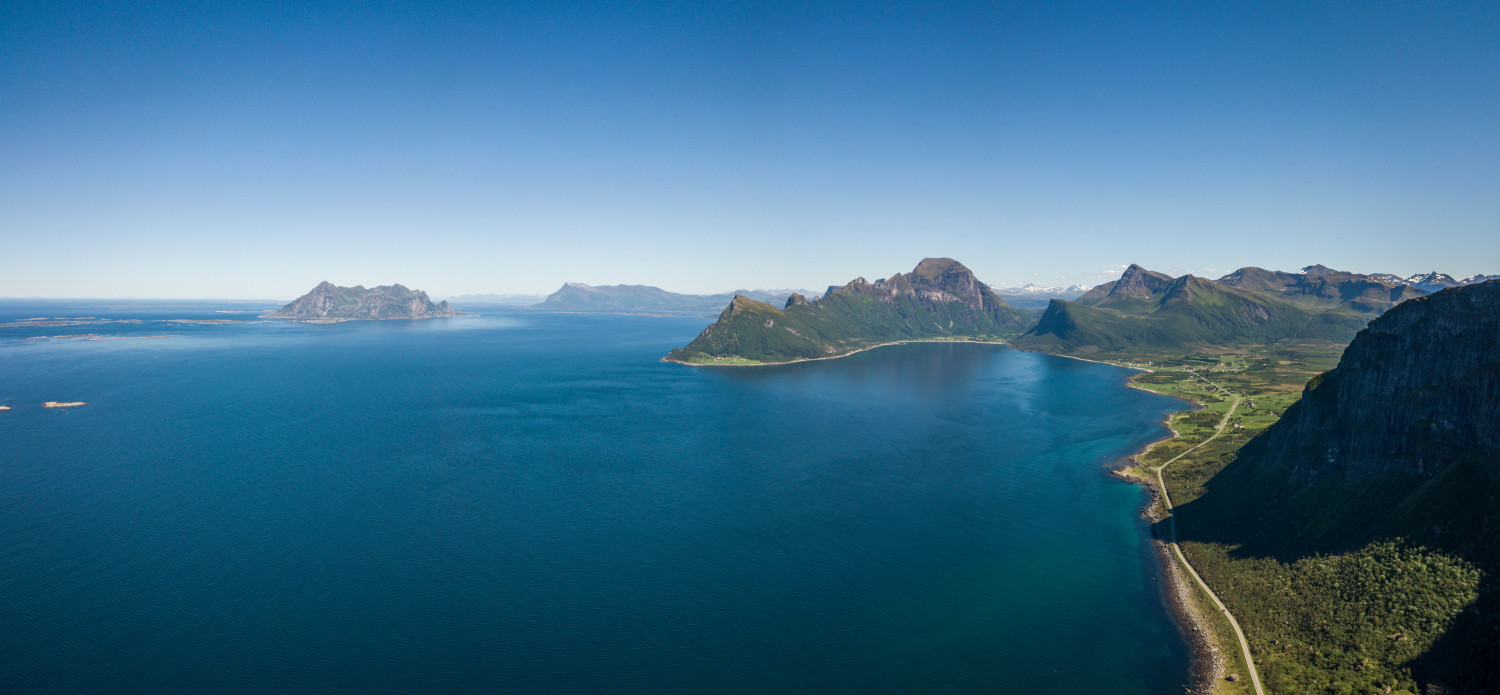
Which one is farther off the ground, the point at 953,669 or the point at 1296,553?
the point at 1296,553

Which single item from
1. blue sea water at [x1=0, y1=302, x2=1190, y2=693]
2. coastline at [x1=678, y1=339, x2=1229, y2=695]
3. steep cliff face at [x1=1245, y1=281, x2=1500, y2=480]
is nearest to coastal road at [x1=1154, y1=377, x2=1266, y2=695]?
coastline at [x1=678, y1=339, x2=1229, y2=695]

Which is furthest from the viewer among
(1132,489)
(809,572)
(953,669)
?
(1132,489)

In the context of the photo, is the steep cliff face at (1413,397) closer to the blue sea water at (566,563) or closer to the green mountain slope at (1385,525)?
the green mountain slope at (1385,525)

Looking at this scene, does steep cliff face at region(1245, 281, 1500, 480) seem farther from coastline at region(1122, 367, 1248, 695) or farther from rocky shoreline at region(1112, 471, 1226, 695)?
rocky shoreline at region(1112, 471, 1226, 695)

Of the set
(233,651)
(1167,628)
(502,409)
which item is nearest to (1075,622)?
(1167,628)

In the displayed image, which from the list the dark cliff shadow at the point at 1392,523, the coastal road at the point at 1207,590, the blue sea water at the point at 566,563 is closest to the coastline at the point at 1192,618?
the coastal road at the point at 1207,590

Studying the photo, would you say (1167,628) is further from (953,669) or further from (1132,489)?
(1132,489)

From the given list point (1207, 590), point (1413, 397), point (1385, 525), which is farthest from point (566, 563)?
point (1413, 397)
